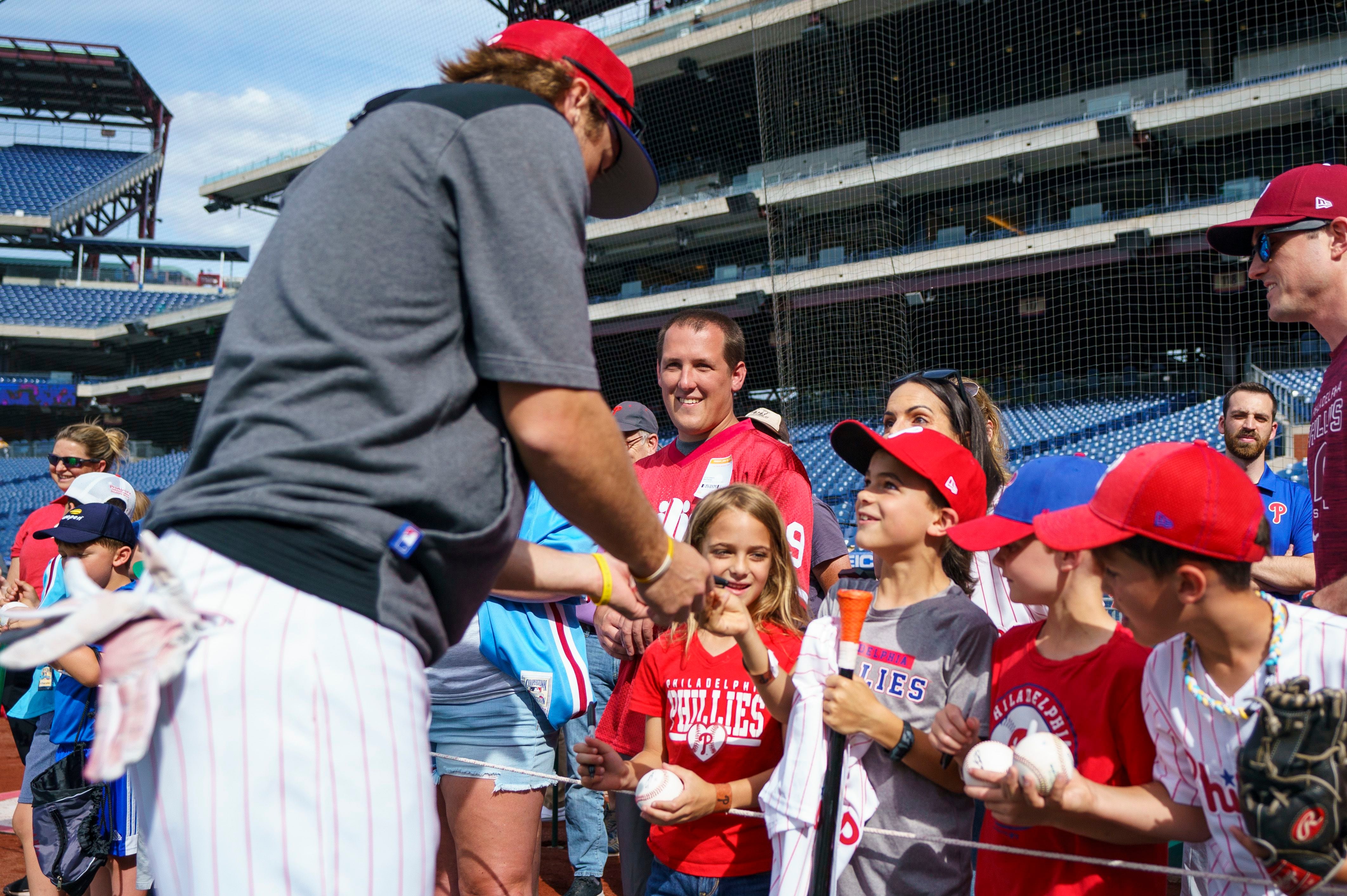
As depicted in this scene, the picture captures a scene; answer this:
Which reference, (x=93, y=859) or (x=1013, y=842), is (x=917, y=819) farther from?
(x=93, y=859)

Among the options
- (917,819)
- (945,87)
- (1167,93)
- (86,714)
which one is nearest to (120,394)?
(945,87)

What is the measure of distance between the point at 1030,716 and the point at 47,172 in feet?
176

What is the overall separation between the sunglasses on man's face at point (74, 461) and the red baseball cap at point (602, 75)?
4.43m

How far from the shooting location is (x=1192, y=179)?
1920 cm

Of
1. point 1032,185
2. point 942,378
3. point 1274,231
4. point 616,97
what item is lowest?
point 942,378

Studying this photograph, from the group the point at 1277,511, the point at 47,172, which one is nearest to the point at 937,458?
the point at 1277,511

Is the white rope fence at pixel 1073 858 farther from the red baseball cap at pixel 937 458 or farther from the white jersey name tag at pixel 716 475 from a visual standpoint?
the white jersey name tag at pixel 716 475

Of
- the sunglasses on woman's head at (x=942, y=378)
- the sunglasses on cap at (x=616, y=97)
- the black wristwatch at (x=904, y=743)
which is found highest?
the sunglasses on cap at (x=616, y=97)

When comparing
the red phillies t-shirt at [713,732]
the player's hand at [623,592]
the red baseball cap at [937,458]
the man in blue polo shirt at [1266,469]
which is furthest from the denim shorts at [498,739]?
the man in blue polo shirt at [1266,469]

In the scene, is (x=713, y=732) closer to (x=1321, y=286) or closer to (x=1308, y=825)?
(x=1308, y=825)

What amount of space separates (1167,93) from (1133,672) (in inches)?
792

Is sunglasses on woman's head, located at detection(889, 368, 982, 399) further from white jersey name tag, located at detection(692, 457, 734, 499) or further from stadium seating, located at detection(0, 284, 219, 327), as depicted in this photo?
stadium seating, located at detection(0, 284, 219, 327)

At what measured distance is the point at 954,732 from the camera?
187 centimetres

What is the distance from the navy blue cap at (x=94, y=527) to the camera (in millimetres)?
3559
